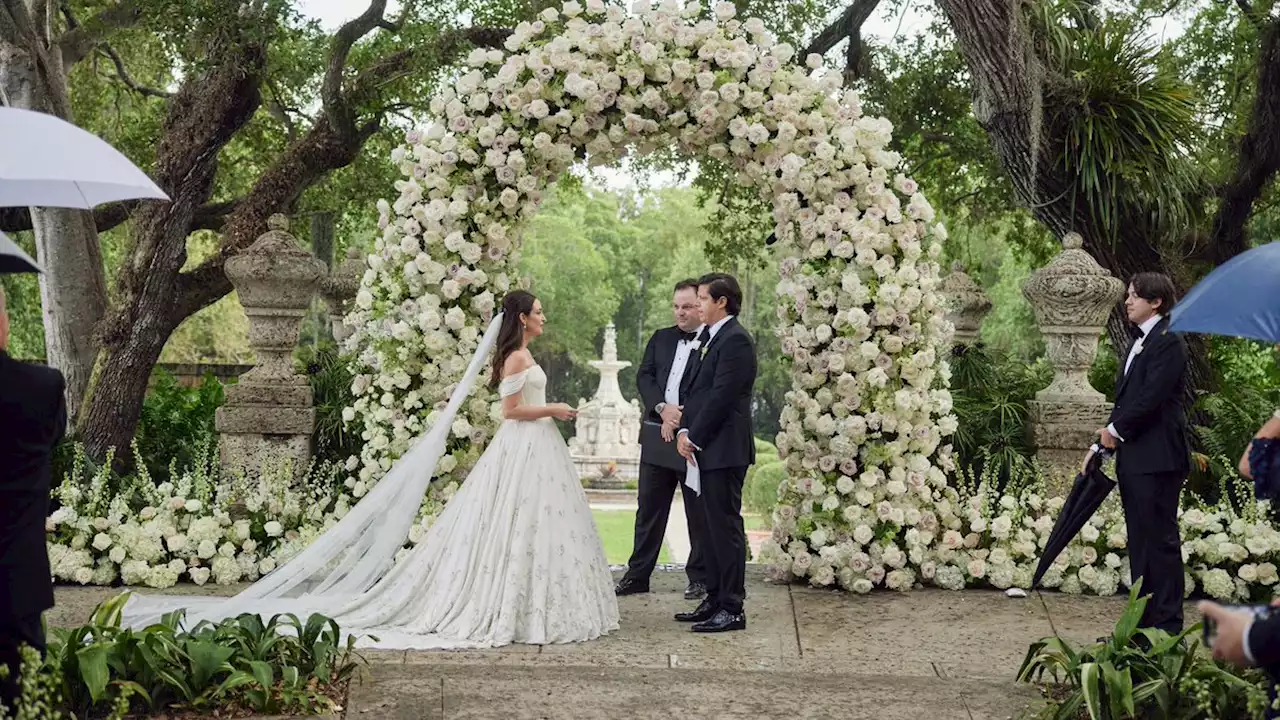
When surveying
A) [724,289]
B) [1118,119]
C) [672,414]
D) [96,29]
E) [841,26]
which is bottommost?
[672,414]

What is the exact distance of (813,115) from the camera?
7848mm

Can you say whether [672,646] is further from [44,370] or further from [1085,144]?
[1085,144]

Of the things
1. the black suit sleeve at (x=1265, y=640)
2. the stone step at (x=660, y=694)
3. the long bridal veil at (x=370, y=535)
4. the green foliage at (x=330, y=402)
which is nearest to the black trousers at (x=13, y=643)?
the stone step at (x=660, y=694)

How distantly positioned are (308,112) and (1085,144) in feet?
27.6

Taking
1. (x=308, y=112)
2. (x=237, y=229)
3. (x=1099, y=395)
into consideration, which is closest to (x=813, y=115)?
(x=1099, y=395)

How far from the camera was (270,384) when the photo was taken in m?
8.74

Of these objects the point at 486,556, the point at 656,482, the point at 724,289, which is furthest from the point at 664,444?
the point at 486,556

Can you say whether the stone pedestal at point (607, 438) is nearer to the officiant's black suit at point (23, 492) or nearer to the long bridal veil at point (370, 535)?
the long bridal veil at point (370, 535)

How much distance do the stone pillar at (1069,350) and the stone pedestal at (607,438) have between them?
21.5 m

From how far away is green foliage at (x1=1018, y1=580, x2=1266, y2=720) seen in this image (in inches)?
188

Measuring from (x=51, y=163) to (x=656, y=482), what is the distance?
161 inches

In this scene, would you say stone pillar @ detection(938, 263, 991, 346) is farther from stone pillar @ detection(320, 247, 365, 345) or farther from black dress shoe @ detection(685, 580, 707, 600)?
stone pillar @ detection(320, 247, 365, 345)

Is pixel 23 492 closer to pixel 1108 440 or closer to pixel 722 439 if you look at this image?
pixel 722 439

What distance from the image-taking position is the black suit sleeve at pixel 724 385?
6.59m
